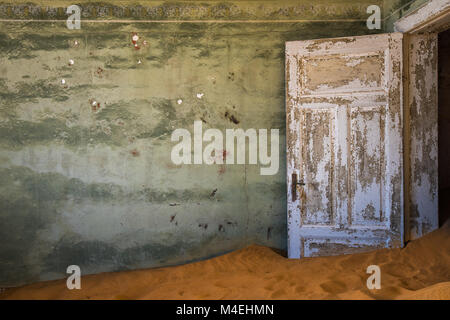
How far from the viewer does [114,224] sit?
350 centimetres

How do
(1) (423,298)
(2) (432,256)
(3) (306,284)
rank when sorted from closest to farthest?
(1) (423,298), (3) (306,284), (2) (432,256)

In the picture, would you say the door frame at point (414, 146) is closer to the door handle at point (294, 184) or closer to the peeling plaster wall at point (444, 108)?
the door handle at point (294, 184)

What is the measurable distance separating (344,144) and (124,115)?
239 cm

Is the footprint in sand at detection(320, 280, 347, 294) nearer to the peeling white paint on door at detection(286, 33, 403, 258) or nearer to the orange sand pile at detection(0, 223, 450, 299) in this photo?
the orange sand pile at detection(0, 223, 450, 299)

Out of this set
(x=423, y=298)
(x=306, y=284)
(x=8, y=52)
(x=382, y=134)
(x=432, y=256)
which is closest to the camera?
(x=423, y=298)

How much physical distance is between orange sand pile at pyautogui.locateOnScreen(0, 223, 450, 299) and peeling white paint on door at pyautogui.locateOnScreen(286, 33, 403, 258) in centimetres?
22

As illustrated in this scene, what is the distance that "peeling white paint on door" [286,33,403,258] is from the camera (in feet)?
9.93

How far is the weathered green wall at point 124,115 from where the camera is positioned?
137 inches

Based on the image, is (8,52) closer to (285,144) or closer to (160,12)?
(160,12)

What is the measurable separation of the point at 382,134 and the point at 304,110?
0.79 m

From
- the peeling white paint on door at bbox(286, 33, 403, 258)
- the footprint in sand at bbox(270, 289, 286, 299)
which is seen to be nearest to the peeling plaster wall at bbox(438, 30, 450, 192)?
the peeling white paint on door at bbox(286, 33, 403, 258)

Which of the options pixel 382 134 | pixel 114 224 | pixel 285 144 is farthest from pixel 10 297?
pixel 382 134

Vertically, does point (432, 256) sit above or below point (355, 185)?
below

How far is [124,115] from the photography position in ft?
11.4
